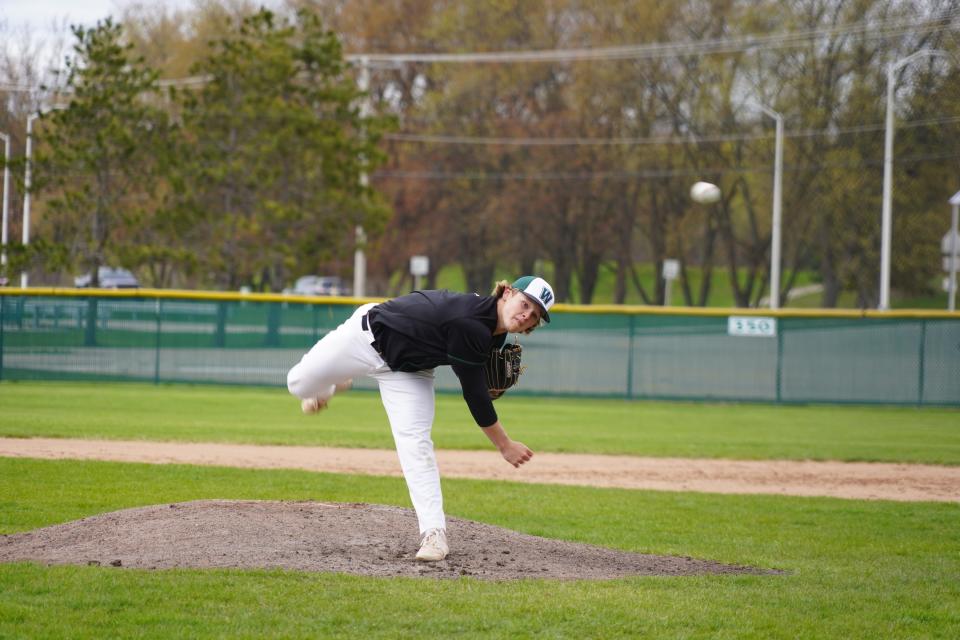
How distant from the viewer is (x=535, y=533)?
862 centimetres

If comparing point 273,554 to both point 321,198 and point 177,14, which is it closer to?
point 321,198

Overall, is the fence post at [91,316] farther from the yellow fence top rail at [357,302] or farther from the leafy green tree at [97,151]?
the leafy green tree at [97,151]

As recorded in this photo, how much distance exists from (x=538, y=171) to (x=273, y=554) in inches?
1723

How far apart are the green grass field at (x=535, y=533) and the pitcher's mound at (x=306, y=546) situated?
280 mm

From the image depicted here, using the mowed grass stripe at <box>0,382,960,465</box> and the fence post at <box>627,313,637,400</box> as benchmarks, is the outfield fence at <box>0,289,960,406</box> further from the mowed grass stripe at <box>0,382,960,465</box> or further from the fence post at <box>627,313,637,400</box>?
the mowed grass stripe at <box>0,382,960,465</box>

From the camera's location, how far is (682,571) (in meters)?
7.04

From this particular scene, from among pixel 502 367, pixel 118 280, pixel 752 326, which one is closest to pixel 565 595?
pixel 502 367

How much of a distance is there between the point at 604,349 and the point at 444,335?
1663cm

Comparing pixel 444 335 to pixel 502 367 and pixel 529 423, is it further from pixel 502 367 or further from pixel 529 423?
pixel 529 423

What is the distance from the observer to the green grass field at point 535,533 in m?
5.39

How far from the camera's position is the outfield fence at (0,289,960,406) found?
22.5 m

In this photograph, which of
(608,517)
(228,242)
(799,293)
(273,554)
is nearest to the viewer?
(273,554)

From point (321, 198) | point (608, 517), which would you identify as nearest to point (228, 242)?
point (321, 198)

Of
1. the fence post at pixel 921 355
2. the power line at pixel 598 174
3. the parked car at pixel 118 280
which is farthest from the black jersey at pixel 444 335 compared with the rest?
the parked car at pixel 118 280
